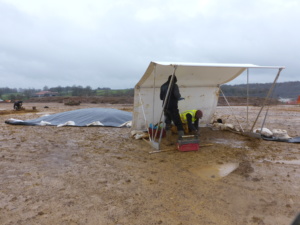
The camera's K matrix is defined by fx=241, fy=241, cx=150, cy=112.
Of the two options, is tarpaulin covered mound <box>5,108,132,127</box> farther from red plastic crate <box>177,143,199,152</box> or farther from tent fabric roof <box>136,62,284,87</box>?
red plastic crate <box>177,143,199,152</box>

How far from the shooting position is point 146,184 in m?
3.91

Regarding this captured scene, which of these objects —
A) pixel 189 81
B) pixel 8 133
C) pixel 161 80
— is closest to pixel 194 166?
pixel 161 80

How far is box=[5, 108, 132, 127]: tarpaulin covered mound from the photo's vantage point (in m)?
10.1

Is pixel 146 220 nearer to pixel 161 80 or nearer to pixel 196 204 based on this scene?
pixel 196 204

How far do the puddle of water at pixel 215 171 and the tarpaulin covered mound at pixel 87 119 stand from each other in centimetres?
550

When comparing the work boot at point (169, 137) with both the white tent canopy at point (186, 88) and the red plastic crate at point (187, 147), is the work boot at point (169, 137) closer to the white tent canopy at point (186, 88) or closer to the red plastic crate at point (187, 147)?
the white tent canopy at point (186, 88)

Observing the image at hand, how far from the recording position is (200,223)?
2814mm

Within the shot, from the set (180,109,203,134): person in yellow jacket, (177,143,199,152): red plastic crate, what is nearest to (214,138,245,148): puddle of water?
(180,109,203,134): person in yellow jacket

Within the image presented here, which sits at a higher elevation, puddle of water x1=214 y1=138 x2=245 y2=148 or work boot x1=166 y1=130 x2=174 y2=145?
work boot x1=166 y1=130 x2=174 y2=145

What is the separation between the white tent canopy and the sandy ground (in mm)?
1406

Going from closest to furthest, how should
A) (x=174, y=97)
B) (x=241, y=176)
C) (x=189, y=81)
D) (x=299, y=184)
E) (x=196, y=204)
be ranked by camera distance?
(x=196, y=204) < (x=299, y=184) < (x=241, y=176) < (x=174, y=97) < (x=189, y=81)

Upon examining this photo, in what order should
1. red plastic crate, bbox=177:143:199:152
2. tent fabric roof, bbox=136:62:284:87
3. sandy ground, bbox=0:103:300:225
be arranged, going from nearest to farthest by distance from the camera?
sandy ground, bbox=0:103:300:225
red plastic crate, bbox=177:143:199:152
tent fabric roof, bbox=136:62:284:87

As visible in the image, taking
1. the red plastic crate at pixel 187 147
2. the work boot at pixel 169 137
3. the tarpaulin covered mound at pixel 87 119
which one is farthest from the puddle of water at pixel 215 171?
the tarpaulin covered mound at pixel 87 119

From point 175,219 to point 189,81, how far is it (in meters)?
5.68
